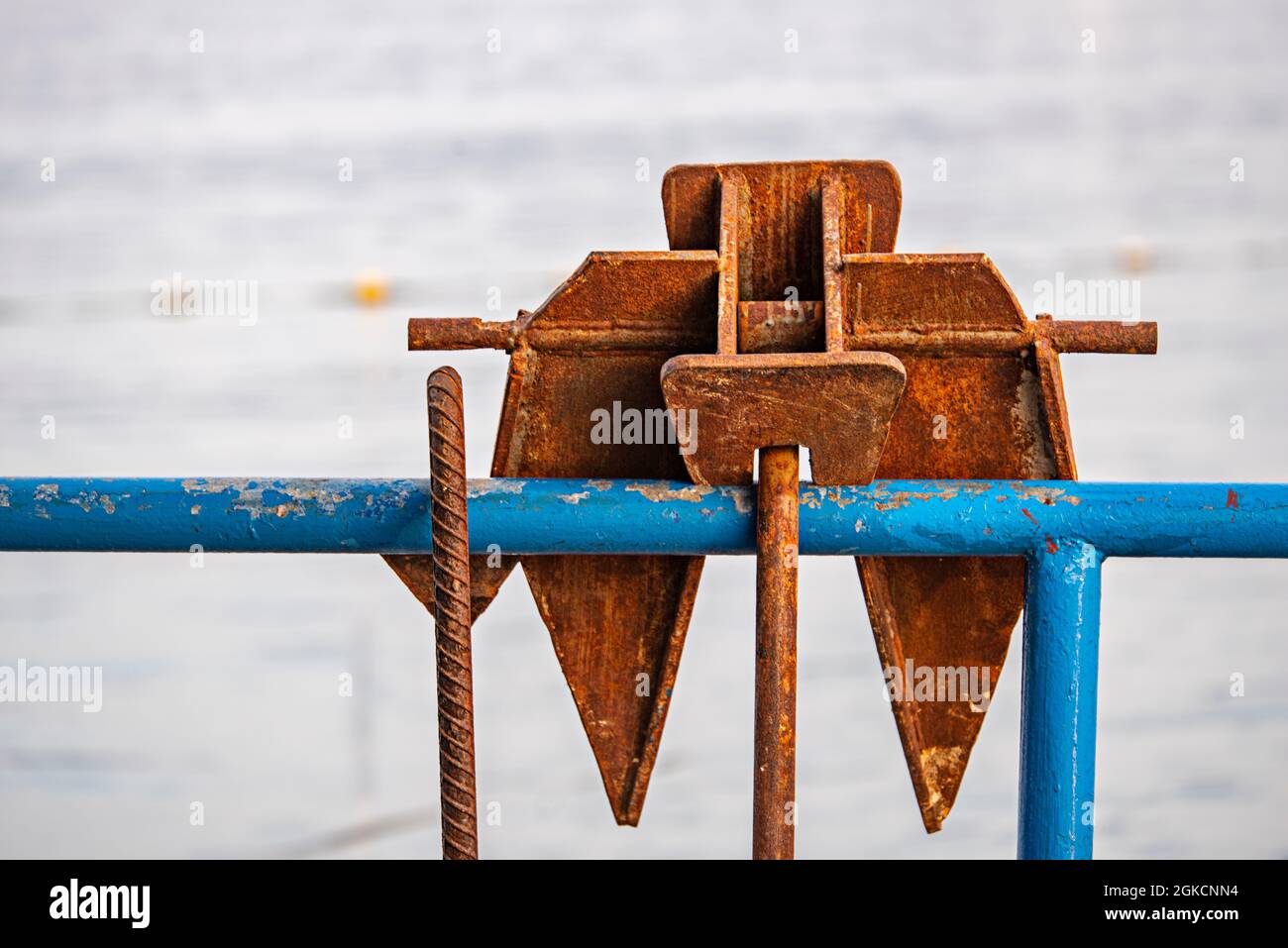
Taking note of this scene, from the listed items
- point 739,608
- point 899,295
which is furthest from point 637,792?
point 739,608

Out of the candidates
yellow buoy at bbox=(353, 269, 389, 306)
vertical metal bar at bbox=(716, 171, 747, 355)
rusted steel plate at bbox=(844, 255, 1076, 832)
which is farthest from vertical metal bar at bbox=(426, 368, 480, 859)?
yellow buoy at bbox=(353, 269, 389, 306)

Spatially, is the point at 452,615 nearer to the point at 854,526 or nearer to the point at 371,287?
the point at 854,526

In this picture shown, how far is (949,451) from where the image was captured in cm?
121

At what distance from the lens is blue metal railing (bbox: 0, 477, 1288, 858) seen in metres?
1.10

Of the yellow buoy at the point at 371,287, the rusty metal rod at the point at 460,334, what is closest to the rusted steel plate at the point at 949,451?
the rusty metal rod at the point at 460,334

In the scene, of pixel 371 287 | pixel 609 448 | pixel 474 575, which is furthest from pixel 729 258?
pixel 371 287

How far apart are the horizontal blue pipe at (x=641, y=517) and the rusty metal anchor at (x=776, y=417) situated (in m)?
0.05

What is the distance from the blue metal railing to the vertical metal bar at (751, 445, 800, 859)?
0.05 m

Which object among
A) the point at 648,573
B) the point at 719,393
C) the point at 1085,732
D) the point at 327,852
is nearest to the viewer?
the point at 719,393

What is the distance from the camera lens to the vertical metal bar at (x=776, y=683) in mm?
1027

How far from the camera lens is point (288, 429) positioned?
3541 millimetres

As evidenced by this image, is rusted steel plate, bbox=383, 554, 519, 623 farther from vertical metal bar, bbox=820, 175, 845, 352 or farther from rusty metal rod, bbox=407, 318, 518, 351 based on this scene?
vertical metal bar, bbox=820, 175, 845, 352

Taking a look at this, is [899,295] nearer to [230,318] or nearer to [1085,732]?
[1085,732]
